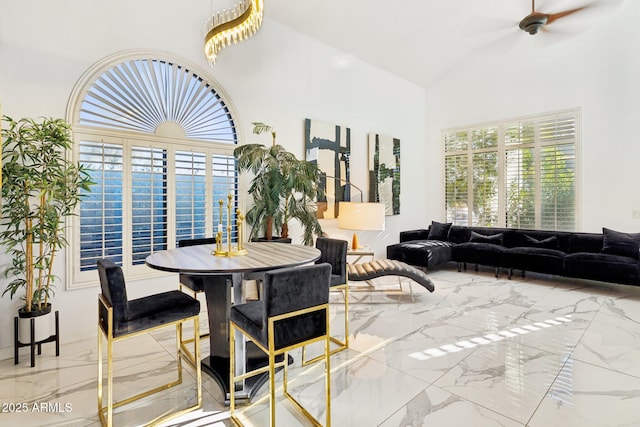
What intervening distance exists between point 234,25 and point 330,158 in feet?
10.6

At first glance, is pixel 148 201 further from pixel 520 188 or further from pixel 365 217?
pixel 520 188

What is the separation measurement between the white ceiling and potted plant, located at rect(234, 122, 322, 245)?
77.2 inches

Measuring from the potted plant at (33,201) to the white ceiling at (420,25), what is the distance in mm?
3198

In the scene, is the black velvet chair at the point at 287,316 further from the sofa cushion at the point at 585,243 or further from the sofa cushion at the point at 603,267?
the sofa cushion at the point at 585,243

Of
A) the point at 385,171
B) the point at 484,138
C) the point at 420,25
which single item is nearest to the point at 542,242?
the point at 484,138

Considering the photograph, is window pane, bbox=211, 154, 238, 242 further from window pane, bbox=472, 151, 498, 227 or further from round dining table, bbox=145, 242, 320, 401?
window pane, bbox=472, 151, 498, 227

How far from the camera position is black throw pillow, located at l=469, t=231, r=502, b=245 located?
20.0 ft

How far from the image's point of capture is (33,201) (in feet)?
9.73

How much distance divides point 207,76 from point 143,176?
1.45 m

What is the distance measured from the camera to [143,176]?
362 cm

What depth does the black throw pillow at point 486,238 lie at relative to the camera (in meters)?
6.10

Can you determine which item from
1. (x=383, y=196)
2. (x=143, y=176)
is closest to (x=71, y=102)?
(x=143, y=176)

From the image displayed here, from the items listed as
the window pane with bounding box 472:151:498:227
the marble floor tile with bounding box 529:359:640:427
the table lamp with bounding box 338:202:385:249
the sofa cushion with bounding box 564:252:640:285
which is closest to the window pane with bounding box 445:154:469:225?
the window pane with bounding box 472:151:498:227

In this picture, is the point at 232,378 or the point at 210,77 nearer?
the point at 232,378
